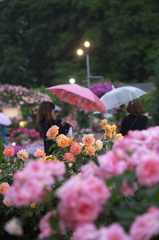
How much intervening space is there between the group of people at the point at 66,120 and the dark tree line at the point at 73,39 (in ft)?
77.5

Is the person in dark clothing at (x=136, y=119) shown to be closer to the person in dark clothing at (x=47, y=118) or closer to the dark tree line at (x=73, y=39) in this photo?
the person in dark clothing at (x=47, y=118)

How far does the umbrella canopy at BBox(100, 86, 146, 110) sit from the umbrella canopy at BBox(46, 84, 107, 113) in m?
0.75

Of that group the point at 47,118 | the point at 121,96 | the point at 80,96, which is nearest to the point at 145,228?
the point at 47,118

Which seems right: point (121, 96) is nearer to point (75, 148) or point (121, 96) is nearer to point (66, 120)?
point (66, 120)

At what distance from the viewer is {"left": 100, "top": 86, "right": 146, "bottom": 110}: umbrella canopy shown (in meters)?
7.30

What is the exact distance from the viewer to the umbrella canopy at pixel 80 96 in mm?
5862

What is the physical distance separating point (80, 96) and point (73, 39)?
94.4 ft

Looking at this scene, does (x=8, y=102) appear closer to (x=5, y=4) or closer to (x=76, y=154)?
(x=76, y=154)

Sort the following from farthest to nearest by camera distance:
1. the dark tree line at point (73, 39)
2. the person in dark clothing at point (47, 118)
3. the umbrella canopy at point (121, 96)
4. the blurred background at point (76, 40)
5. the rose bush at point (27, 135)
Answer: the dark tree line at point (73, 39)
the blurred background at point (76, 40)
the rose bush at point (27, 135)
the umbrella canopy at point (121, 96)
the person in dark clothing at point (47, 118)

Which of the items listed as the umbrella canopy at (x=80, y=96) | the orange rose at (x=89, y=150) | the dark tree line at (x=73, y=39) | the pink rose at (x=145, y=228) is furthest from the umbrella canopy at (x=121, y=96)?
the dark tree line at (x=73, y=39)

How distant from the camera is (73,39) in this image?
114 ft

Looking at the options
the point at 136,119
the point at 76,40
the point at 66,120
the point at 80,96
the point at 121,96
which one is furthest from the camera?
the point at 76,40

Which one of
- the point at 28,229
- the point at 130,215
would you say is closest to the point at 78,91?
the point at 28,229

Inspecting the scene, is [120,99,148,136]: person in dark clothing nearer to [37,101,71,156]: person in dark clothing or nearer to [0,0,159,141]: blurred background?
[37,101,71,156]: person in dark clothing
